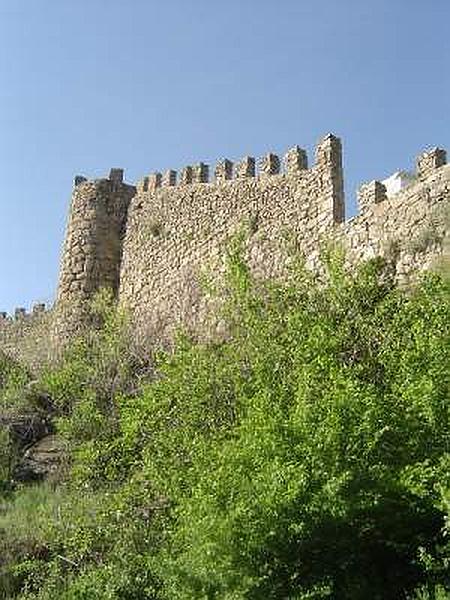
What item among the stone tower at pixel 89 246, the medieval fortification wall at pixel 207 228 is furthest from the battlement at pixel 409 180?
the stone tower at pixel 89 246

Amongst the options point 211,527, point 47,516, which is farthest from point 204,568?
point 47,516

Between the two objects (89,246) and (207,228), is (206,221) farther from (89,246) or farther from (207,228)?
(89,246)

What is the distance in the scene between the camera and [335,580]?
40.0 feet

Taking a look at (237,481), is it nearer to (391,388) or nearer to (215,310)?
(391,388)

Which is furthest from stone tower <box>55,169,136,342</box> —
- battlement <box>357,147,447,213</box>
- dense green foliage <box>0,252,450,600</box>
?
battlement <box>357,147,447,213</box>

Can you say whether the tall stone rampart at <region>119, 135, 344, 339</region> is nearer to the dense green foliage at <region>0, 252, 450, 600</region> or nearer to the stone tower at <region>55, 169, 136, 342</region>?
the stone tower at <region>55, 169, 136, 342</region>

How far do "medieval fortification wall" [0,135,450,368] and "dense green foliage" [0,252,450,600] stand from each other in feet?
3.90

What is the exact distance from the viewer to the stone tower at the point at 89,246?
1006 inches

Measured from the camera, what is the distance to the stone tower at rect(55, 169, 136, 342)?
83.8ft

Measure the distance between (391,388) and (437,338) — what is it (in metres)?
1.00

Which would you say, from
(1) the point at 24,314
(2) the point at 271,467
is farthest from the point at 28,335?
→ (2) the point at 271,467

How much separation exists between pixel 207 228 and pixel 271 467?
12.2 metres

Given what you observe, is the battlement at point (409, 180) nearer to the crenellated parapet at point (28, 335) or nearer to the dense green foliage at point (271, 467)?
the dense green foliage at point (271, 467)

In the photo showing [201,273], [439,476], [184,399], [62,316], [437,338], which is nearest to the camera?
[439,476]
